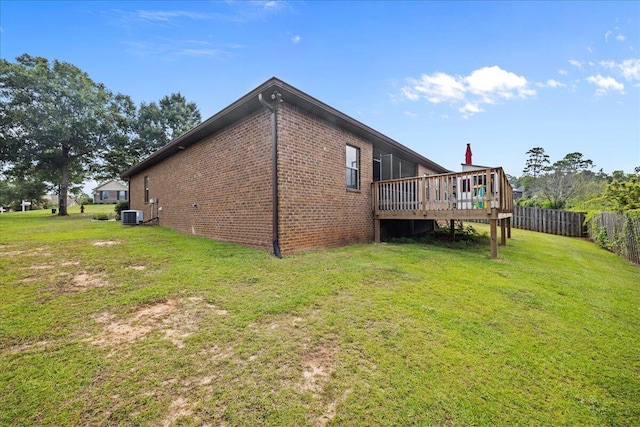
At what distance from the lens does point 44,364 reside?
2.19m

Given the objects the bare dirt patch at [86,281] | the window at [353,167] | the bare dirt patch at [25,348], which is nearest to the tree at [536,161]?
the window at [353,167]

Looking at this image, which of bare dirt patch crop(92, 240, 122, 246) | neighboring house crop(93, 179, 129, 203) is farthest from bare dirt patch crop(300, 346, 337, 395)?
neighboring house crop(93, 179, 129, 203)

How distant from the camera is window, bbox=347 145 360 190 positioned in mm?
8352

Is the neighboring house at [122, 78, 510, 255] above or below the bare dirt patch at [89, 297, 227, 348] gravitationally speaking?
above

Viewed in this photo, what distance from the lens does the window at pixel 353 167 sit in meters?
8.35

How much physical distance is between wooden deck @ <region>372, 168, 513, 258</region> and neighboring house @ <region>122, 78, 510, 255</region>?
11 cm

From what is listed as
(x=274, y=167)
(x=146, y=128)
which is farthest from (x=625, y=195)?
(x=146, y=128)

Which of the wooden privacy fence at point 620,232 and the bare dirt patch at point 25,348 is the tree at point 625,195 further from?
the bare dirt patch at point 25,348

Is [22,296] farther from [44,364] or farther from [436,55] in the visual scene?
[436,55]

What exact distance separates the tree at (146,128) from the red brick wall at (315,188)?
23503mm

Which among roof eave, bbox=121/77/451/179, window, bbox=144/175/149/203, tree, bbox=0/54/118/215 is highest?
tree, bbox=0/54/118/215

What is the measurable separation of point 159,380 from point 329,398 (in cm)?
131

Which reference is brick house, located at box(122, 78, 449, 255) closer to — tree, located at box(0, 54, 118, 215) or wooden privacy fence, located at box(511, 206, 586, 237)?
wooden privacy fence, located at box(511, 206, 586, 237)

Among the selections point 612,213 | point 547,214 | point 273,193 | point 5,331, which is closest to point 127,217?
point 273,193
